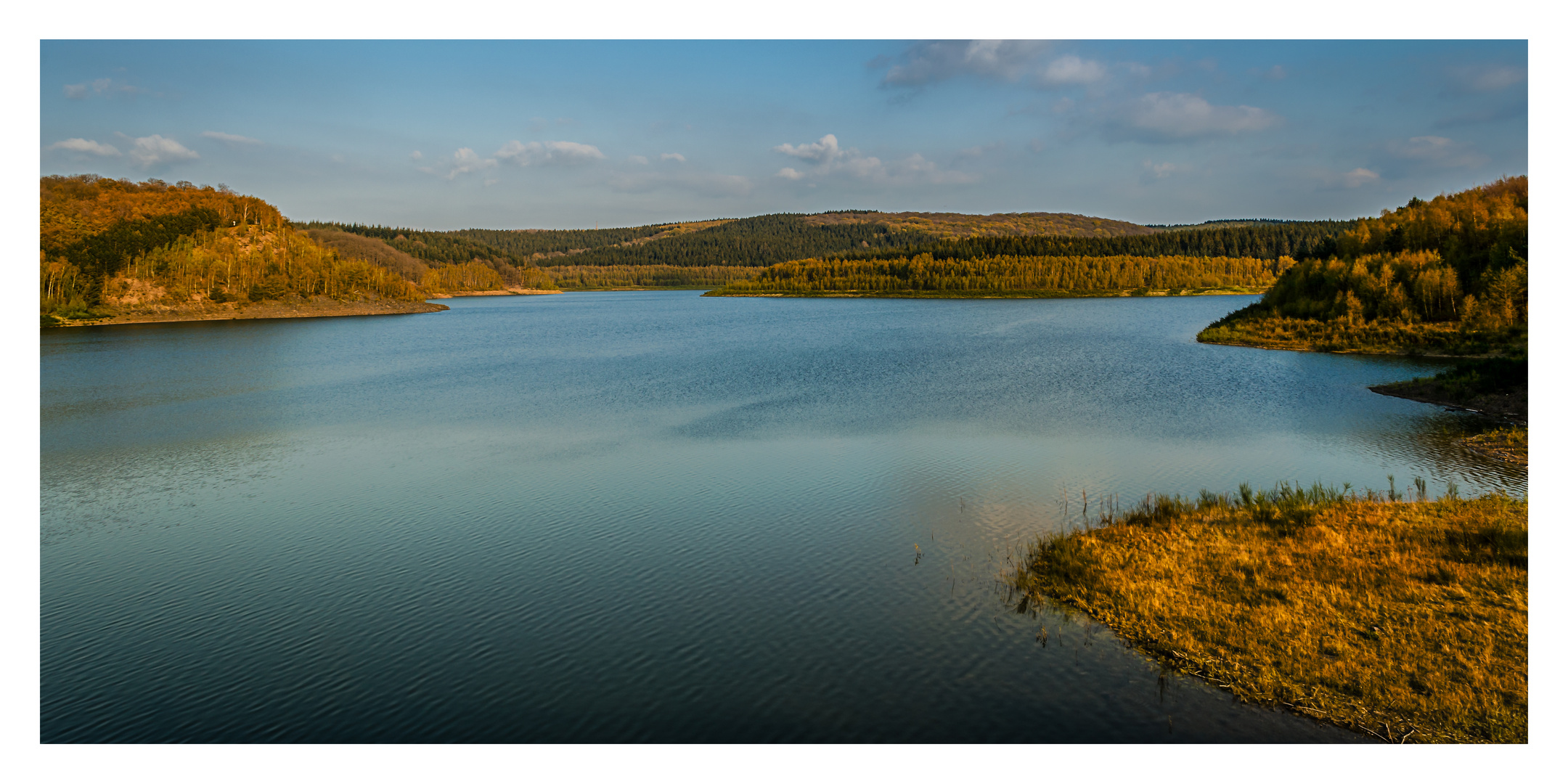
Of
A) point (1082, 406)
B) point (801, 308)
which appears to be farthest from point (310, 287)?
point (1082, 406)

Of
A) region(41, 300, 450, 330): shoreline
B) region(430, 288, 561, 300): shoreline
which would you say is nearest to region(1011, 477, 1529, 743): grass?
region(41, 300, 450, 330): shoreline

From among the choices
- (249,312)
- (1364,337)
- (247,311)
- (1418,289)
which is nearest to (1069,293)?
(1418,289)

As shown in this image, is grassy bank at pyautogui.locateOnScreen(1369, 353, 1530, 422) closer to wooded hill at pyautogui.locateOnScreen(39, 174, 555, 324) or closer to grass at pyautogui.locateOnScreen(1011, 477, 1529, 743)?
grass at pyautogui.locateOnScreen(1011, 477, 1529, 743)

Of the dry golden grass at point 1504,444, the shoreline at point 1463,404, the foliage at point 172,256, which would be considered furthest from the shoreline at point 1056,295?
the dry golden grass at point 1504,444

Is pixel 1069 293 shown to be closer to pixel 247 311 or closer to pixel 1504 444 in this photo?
pixel 1504 444

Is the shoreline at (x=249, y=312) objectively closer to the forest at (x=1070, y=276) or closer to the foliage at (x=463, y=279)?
the foliage at (x=463, y=279)

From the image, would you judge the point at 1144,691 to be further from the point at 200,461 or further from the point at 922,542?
the point at 200,461
